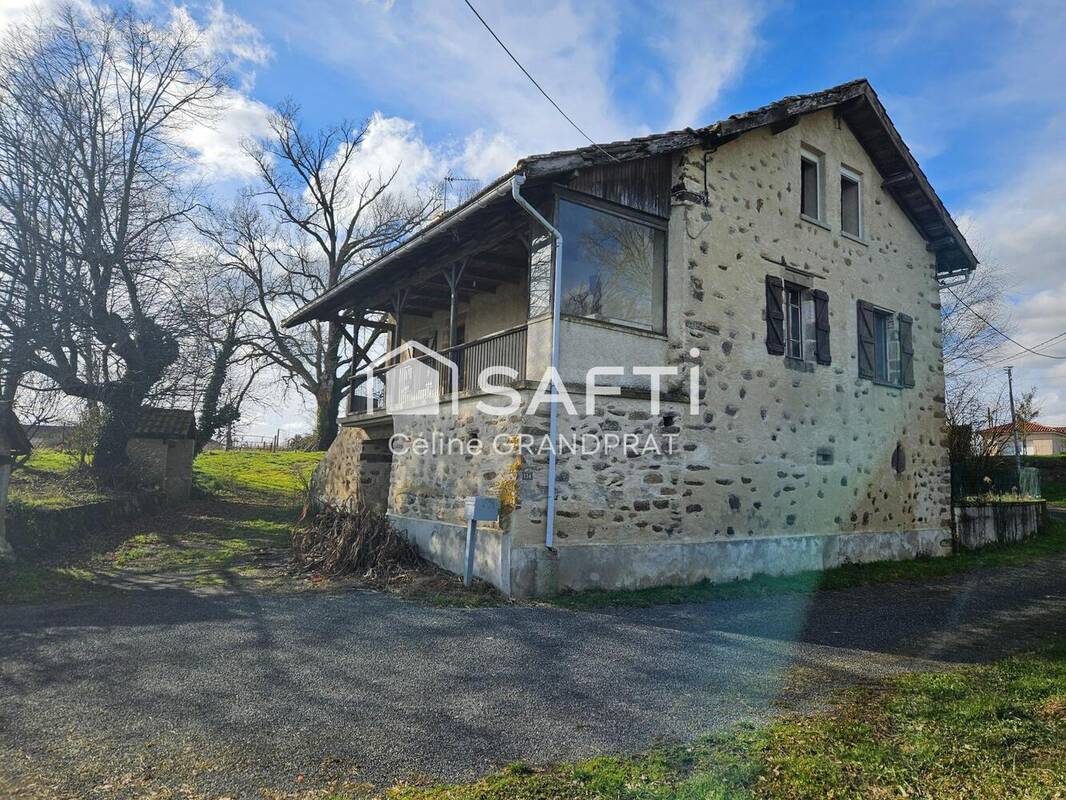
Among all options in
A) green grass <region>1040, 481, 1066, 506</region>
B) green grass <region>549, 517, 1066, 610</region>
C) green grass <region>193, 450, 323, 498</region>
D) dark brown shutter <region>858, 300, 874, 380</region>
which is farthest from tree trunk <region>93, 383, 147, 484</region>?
green grass <region>1040, 481, 1066, 506</region>

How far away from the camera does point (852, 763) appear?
358 centimetres

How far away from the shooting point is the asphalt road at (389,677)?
3697 millimetres

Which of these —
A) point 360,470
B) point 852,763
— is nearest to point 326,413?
point 360,470

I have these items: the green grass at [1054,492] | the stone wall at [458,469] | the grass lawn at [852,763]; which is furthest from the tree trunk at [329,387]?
the green grass at [1054,492]

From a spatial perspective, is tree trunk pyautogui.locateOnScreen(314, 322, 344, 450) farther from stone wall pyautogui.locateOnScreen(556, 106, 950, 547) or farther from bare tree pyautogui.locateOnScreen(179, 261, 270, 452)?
stone wall pyautogui.locateOnScreen(556, 106, 950, 547)

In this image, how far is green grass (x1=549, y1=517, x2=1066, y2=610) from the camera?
26.5ft

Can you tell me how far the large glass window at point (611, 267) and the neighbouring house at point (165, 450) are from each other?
1245 centimetres

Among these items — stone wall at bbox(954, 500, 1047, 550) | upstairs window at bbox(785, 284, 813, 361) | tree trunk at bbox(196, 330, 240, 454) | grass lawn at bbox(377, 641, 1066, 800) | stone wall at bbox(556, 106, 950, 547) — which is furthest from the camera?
tree trunk at bbox(196, 330, 240, 454)

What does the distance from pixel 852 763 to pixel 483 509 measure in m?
5.19

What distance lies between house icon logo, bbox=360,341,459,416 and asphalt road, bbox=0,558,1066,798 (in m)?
3.49

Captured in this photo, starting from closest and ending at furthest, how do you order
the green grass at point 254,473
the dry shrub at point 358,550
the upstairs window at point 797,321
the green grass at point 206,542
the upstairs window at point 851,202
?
the dry shrub at point 358,550
the green grass at point 206,542
the upstairs window at point 797,321
the upstairs window at point 851,202
the green grass at point 254,473

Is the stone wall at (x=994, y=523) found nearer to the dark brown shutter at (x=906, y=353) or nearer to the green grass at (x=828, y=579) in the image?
the green grass at (x=828, y=579)

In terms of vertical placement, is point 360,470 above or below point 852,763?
above

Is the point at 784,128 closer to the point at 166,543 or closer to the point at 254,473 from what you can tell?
the point at 166,543
